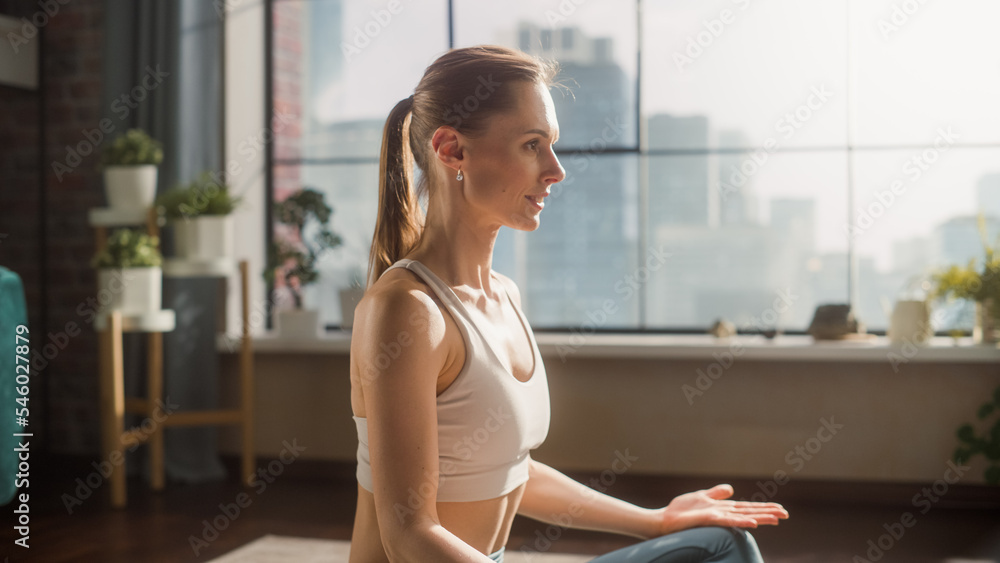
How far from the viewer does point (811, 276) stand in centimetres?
357

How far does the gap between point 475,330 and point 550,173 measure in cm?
23

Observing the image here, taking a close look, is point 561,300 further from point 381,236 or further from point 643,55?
point 381,236

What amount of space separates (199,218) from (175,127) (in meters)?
0.46

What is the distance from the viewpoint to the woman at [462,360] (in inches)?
38.5

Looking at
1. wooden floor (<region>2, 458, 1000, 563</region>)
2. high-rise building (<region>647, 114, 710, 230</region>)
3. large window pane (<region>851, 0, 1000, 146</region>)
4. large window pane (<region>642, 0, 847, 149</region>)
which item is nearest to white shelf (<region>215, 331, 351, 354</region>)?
wooden floor (<region>2, 458, 1000, 563</region>)

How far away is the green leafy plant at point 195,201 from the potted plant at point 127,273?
197 mm

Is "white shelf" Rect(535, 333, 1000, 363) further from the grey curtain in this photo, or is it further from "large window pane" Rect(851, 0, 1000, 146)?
the grey curtain

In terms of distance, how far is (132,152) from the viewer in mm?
3504

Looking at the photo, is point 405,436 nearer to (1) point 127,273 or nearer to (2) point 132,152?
(1) point 127,273

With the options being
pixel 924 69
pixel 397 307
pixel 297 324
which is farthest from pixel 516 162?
pixel 924 69

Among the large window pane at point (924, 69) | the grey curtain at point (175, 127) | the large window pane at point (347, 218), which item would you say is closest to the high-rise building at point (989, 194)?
the large window pane at point (924, 69)

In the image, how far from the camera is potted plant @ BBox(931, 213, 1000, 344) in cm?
314

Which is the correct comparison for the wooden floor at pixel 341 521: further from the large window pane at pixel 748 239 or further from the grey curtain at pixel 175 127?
the large window pane at pixel 748 239

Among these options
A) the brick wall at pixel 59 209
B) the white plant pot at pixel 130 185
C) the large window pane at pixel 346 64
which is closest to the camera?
the white plant pot at pixel 130 185
